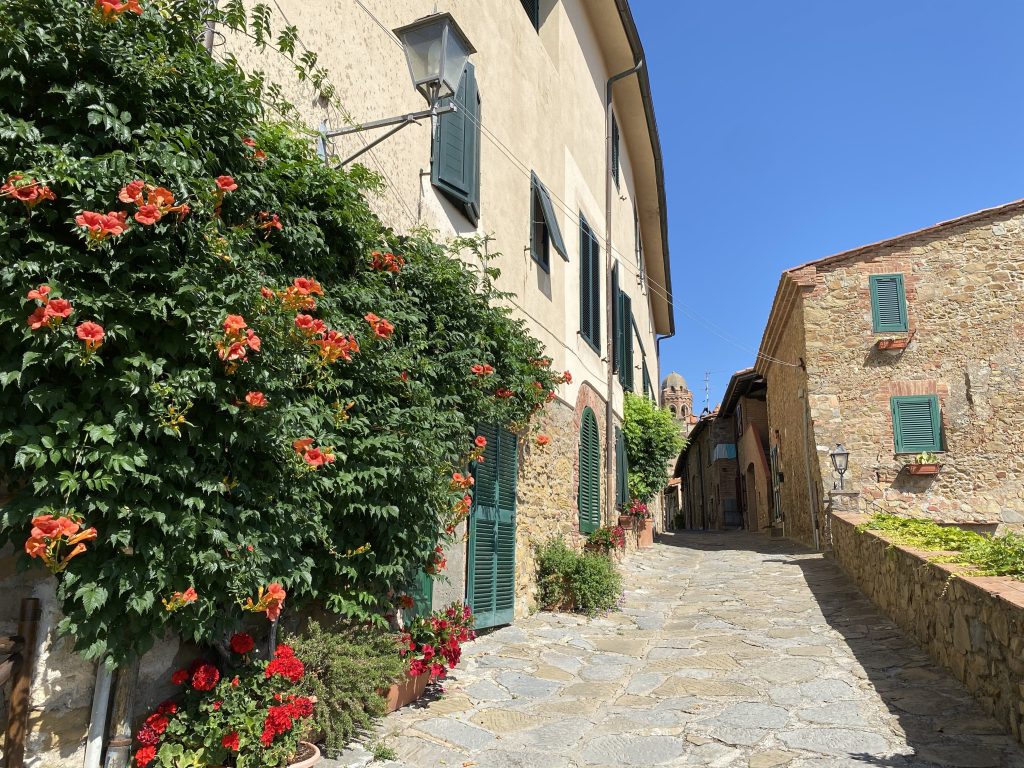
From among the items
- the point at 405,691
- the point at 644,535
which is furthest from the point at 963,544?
the point at 644,535

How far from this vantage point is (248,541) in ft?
10.4

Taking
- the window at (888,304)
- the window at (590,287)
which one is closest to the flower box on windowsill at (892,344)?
the window at (888,304)

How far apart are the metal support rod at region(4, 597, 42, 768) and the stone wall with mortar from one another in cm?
1184

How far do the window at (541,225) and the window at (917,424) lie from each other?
7153 millimetres

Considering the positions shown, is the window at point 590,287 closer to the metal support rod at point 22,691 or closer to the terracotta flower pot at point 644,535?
the terracotta flower pot at point 644,535

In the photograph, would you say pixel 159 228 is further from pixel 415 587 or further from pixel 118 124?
pixel 415 587

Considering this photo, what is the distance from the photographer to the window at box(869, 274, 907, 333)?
41.7 feet

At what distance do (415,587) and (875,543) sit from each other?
487 centimetres

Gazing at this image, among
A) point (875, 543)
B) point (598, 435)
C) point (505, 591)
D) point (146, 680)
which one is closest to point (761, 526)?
point (598, 435)

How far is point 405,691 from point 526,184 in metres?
5.58

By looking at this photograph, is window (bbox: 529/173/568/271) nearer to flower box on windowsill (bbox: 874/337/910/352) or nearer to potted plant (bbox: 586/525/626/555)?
potted plant (bbox: 586/525/626/555)

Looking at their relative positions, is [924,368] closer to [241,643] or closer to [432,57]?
[432,57]

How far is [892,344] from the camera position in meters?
12.5

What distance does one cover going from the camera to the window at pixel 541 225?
838 centimetres
